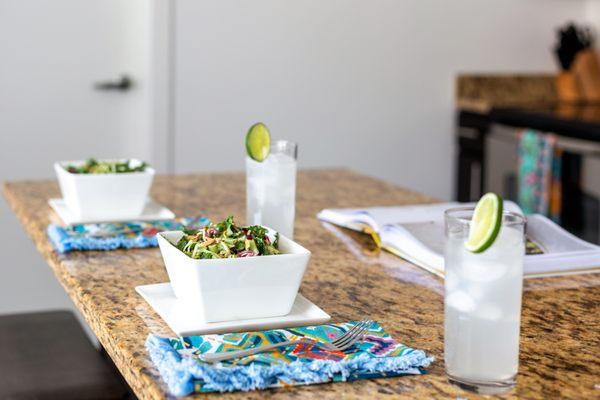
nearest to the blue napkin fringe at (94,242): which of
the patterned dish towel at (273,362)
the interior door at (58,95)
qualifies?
the patterned dish towel at (273,362)

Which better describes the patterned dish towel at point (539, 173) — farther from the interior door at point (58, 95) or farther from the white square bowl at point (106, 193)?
the white square bowl at point (106, 193)

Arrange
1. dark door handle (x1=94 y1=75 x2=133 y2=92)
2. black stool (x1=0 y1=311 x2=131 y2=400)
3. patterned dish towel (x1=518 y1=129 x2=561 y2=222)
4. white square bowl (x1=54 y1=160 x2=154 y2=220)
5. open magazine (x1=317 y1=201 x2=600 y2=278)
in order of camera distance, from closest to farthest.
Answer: open magazine (x1=317 y1=201 x2=600 y2=278)
white square bowl (x1=54 y1=160 x2=154 y2=220)
black stool (x1=0 y1=311 x2=131 y2=400)
patterned dish towel (x1=518 y1=129 x2=561 y2=222)
dark door handle (x1=94 y1=75 x2=133 y2=92)

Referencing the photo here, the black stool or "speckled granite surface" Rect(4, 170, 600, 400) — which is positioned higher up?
"speckled granite surface" Rect(4, 170, 600, 400)

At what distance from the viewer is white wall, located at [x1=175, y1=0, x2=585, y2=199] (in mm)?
3621

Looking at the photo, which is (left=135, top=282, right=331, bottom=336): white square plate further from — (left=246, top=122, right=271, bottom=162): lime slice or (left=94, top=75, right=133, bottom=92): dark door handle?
(left=94, top=75, right=133, bottom=92): dark door handle

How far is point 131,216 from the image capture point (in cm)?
173

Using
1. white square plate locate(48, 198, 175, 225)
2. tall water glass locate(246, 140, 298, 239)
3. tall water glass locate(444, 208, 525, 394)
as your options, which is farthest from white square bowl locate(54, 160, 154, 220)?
tall water glass locate(444, 208, 525, 394)

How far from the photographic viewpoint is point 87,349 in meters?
1.99

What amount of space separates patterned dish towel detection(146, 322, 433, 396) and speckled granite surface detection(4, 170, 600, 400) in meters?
0.01

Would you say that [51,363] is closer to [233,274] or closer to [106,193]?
[106,193]

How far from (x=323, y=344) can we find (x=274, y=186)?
19.7 inches

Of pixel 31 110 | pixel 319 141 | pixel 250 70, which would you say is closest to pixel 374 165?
pixel 319 141

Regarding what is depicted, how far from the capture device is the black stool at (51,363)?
178 cm

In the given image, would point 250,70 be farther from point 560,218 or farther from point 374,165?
point 560,218
